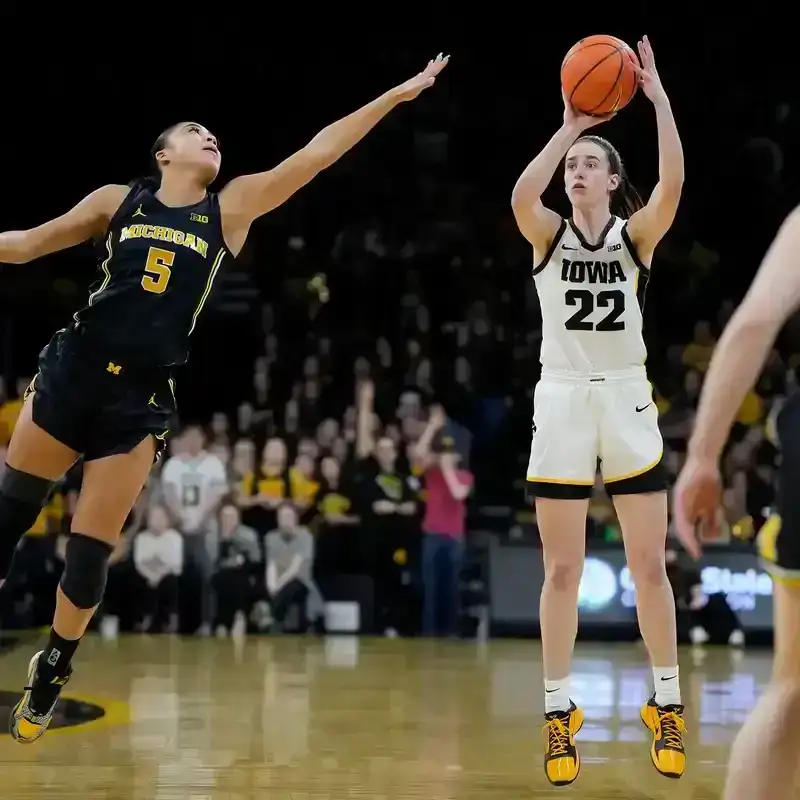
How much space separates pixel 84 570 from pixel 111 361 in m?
0.75

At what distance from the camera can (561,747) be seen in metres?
4.57

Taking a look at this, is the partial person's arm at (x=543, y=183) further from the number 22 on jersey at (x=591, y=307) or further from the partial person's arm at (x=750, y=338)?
the partial person's arm at (x=750, y=338)

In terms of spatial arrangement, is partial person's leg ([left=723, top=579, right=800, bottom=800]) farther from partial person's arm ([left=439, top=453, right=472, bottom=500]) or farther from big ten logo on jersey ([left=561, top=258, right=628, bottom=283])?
partial person's arm ([left=439, top=453, right=472, bottom=500])

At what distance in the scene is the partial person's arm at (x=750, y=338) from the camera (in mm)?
2426

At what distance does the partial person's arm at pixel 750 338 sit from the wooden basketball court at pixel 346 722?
8.33 feet

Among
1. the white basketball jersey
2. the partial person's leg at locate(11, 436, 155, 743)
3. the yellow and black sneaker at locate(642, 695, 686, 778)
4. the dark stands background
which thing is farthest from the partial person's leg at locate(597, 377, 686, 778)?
the dark stands background

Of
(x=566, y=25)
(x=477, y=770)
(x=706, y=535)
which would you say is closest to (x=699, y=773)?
(x=477, y=770)

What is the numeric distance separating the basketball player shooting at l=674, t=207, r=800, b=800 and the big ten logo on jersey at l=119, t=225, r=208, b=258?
2439 mm

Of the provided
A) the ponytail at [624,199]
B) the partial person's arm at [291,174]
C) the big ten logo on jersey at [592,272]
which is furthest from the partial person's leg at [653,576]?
the partial person's arm at [291,174]

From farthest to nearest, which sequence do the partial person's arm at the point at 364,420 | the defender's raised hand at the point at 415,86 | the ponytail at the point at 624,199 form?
1. the partial person's arm at the point at 364,420
2. the ponytail at the point at 624,199
3. the defender's raised hand at the point at 415,86

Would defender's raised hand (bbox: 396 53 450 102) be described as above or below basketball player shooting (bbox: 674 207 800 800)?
above

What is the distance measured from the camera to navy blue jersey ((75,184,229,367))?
14.4 feet

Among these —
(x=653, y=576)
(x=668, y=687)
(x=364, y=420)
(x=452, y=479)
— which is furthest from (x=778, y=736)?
(x=364, y=420)

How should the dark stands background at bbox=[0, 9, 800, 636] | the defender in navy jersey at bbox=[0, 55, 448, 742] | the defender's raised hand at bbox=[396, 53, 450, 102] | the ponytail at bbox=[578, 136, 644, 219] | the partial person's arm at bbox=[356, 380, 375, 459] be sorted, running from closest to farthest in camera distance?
the defender in navy jersey at bbox=[0, 55, 448, 742], the defender's raised hand at bbox=[396, 53, 450, 102], the ponytail at bbox=[578, 136, 644, 219], the partial person's arm at bbox=[356, 380, 375, 459], the dark stands background at bbox=[0, 9, 800, 636]
